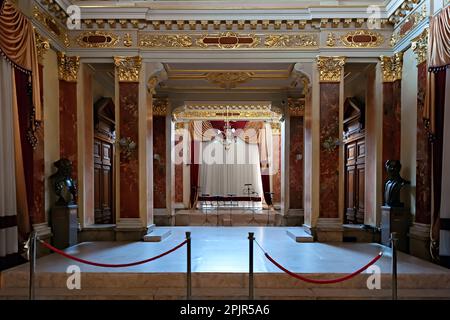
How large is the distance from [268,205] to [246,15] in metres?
9.16

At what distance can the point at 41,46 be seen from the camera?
6141mm

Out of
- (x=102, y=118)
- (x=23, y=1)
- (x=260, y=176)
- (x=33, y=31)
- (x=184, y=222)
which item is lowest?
(x=184, y=222)

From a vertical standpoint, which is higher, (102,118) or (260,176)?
(102,118)

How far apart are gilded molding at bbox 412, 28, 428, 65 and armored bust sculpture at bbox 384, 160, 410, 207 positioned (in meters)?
1.82

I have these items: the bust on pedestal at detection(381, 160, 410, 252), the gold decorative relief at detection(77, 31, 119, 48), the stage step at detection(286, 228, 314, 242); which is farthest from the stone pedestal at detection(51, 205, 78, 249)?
the bust on pedestal at detection(381, 160, 410, 252)

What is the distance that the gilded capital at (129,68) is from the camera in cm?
718

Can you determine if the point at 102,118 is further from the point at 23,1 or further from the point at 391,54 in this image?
the point at 391,54

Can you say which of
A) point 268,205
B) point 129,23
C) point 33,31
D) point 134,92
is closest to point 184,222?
point 268,205

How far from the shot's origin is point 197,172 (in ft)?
52.4

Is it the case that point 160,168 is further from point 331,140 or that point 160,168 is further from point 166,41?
point 331,140

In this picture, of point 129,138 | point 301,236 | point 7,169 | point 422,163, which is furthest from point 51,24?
point 422,163

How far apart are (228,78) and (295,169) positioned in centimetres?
324
